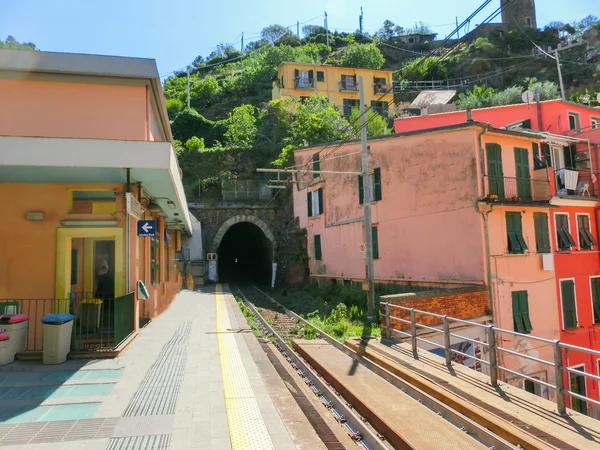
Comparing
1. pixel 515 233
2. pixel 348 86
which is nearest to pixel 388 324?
pixel 515 233

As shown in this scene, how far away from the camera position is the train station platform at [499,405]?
16.9 ft

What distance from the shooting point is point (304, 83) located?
149 ft

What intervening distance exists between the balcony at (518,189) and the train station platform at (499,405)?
7.87 meters

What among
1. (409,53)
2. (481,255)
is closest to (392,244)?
(481,255)

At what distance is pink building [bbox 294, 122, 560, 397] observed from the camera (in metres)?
14.4

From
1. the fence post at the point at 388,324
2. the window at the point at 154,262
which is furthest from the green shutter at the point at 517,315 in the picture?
the window at the point at 154,262

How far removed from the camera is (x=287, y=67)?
4506cm

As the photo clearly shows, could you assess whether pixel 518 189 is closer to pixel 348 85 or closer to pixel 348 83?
pixel 348 85

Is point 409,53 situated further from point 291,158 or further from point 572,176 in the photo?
point 572,176

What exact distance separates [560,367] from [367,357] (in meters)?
4.92

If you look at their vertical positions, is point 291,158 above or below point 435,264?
above

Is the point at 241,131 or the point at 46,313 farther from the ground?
the point at 241,131

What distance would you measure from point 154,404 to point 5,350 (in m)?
3.31

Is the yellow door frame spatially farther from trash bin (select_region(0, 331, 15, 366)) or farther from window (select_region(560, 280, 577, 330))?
window (select_region(560, 280, 577, 330))
